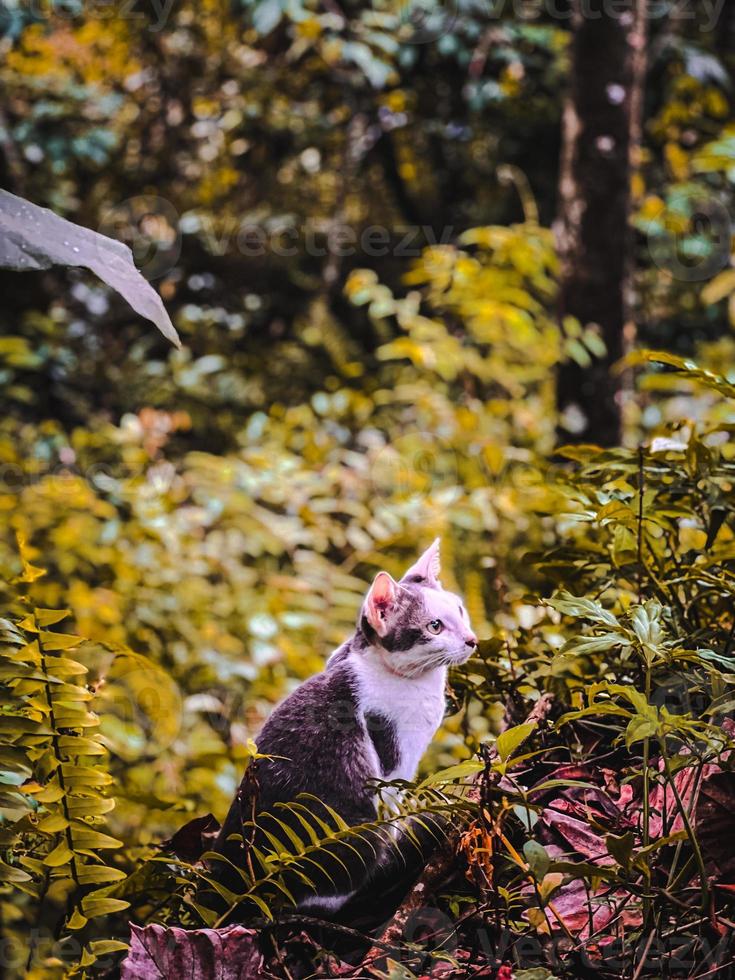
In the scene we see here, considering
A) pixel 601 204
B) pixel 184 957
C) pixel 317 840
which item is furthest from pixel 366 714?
pixel 601 204

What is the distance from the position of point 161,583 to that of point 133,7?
4.49 meters

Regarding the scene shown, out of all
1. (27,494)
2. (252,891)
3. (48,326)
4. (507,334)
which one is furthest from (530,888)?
(48,326)

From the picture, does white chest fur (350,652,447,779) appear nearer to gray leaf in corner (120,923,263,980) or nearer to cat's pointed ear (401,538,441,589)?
cat's pointed ear (401,538,441,589)

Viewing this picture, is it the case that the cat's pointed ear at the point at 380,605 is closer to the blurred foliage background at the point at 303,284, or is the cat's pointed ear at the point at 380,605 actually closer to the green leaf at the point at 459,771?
the green leaf at the point at 459,771

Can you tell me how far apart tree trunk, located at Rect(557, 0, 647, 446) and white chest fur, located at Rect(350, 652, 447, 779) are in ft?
8.19

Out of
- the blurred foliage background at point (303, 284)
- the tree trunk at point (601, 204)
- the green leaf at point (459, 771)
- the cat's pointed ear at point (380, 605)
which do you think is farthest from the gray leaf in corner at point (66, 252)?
the tree trunk at point (601, 204)

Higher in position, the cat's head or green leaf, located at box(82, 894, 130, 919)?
the cat's head

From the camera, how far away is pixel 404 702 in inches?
49.9

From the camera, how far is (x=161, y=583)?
11.4 ft

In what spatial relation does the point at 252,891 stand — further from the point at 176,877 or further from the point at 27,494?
the point at 27,494

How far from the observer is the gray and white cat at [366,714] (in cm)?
118

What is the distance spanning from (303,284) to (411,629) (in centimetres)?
556

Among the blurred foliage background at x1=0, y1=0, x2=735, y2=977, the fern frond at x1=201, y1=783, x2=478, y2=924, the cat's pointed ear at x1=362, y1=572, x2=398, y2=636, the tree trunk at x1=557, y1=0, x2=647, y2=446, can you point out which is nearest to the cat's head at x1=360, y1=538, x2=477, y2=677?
the cat's pointed ear at x1=362, y1=572, x2=398, y2=636

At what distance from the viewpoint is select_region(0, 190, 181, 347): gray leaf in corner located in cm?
106
